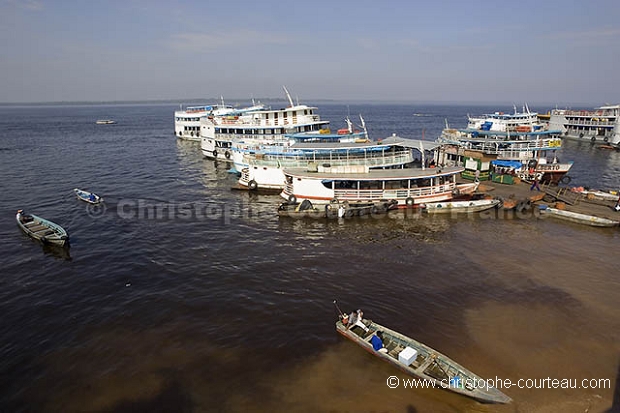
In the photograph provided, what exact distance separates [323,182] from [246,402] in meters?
26.6

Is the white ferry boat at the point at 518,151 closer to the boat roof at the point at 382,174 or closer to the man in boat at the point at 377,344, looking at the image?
the boat roof at the point at 382,174

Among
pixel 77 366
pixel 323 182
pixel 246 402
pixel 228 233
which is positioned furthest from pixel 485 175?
pixel 77 366

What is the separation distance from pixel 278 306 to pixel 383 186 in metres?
21.0

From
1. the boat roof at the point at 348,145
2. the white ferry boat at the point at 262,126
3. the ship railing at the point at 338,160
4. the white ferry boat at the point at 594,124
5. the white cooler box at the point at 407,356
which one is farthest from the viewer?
the white ferry boat at the point at 594,124

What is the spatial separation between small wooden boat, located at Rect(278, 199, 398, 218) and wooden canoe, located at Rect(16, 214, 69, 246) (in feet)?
64.4

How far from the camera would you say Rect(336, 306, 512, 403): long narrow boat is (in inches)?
583

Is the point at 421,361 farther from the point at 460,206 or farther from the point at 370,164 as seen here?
the point at 370,164

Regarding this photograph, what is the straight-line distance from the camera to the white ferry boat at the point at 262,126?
6194cm

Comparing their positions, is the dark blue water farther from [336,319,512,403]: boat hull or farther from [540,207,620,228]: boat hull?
[540,207,620,228]: boat hull

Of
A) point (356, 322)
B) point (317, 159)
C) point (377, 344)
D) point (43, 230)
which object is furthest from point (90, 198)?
point (377, 344)

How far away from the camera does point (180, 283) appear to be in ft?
81.9

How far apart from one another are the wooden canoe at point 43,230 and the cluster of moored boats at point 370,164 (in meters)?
19.7

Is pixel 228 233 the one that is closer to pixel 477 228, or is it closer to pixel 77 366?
pixel 77 366

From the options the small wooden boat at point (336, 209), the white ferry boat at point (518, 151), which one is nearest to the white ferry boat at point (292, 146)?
the small wooden boat at point (336, 209)
